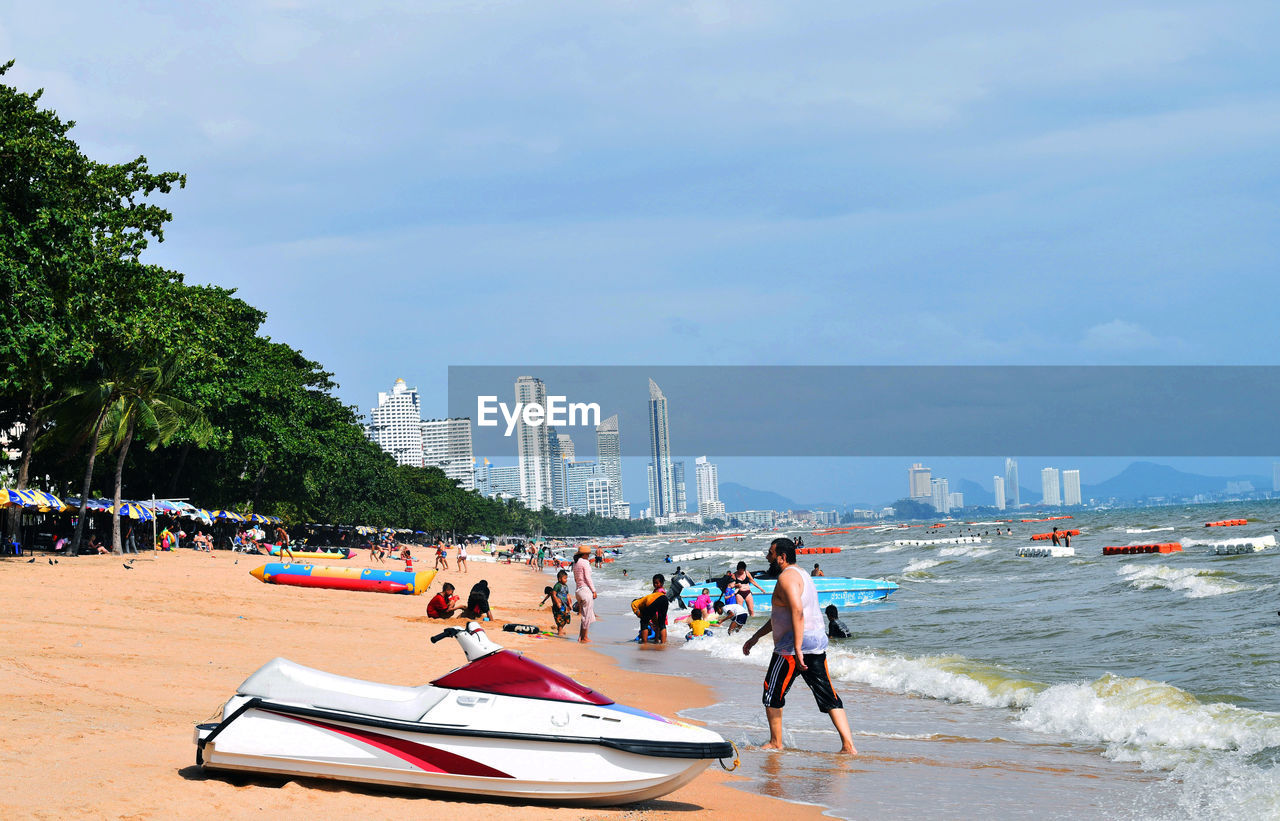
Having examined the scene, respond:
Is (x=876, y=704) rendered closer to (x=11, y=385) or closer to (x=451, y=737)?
(x=451, y=737)

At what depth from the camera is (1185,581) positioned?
2769 cm

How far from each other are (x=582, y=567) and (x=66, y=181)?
1645 cm

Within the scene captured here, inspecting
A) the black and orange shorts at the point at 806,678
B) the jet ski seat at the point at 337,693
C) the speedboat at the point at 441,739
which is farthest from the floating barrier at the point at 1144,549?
the jet ski seat at the point at 337,693

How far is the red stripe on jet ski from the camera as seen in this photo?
6.14 m

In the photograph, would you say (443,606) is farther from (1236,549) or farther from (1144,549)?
(1144,549)

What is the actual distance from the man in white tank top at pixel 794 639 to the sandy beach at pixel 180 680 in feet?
3.14

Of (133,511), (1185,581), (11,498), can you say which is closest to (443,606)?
(11,498)

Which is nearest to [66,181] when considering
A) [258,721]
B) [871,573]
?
[258,721]

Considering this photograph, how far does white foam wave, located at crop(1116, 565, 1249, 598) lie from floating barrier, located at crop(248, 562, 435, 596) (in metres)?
20.1

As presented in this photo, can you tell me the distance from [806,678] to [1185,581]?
24.1 metres

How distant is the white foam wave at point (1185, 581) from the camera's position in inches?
998

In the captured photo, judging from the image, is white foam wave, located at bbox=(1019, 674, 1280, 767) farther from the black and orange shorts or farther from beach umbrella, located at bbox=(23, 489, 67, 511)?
beach umbrella, located at bbox=(23, 489, 67, 511)

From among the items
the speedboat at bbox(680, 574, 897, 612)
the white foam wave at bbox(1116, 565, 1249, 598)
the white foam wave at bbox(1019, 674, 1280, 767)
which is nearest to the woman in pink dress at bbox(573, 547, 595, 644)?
the speedboat at bbox(680, 574, 897, 612)

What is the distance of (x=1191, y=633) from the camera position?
17125 mm
